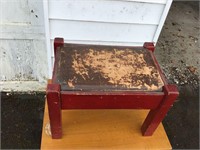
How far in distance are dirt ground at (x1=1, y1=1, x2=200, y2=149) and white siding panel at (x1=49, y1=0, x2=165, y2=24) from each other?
0.82m

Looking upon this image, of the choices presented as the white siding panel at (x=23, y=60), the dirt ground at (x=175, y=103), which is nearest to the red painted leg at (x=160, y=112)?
the dirt ground at (x=175, y=103)

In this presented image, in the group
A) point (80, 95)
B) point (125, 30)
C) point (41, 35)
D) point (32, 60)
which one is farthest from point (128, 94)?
point (32, 60)

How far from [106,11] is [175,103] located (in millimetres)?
1107

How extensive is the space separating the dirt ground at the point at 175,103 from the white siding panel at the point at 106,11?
824 mm

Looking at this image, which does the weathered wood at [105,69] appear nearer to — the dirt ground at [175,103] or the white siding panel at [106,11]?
the white siding panel at [106,11]

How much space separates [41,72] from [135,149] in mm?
968

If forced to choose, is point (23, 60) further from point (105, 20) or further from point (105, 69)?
point (105, 69)

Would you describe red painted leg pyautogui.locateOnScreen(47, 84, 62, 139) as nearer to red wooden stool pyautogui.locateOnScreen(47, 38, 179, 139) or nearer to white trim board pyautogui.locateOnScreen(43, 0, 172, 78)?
red wooden stool pyautogui.locateOnScreen(47, 38, 179, 139)

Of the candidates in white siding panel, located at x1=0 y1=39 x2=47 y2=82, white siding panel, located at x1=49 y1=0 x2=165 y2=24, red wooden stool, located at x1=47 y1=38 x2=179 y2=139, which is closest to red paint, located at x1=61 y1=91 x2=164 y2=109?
red wooden stool, located at x1=47 y1=38 x2=179 y2=139

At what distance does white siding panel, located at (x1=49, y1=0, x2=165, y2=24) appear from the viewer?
4.00 feet

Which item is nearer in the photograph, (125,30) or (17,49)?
(125,30)

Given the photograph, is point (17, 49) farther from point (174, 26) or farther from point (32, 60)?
point (174, 26)

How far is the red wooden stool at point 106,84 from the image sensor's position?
33.1 inches

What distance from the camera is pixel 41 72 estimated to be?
1714mm
